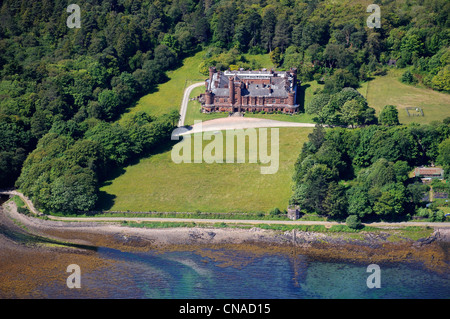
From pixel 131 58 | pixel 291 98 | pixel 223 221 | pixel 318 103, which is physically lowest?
pixel 223 221

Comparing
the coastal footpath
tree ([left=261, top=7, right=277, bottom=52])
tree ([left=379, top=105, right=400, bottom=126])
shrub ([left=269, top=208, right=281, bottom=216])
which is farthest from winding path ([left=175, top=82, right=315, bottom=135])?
tree ([left=261, top=7, right=277, bottom=52])

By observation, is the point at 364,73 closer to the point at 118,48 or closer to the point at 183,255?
the point at 118,48

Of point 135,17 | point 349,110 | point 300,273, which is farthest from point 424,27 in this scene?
point 300,273

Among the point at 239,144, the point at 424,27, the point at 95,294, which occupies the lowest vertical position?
the point at 95,294

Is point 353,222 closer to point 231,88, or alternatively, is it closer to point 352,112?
point 352,112

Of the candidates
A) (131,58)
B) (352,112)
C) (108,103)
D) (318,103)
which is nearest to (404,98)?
(352,112)
